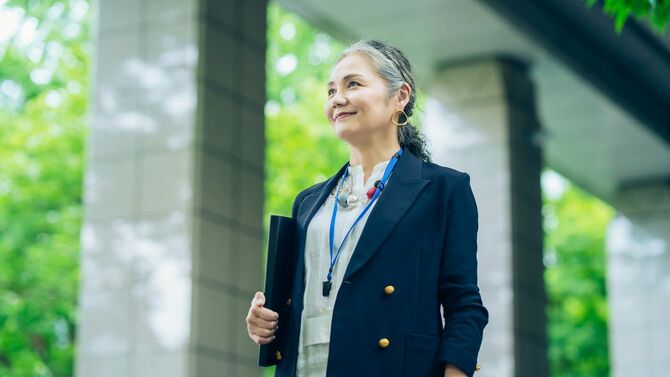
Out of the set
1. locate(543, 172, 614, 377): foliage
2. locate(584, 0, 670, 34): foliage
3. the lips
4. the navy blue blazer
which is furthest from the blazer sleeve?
locate(543, 172, 614, 377): foliage

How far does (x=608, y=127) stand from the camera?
1750 centimetres

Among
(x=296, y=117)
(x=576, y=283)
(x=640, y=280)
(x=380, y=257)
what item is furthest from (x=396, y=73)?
(x=576, y=283)

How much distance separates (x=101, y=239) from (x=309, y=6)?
460cm

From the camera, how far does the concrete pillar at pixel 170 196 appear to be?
9383mm

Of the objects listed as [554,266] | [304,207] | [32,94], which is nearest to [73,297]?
[32,94]

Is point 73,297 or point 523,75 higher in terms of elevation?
point 523,75

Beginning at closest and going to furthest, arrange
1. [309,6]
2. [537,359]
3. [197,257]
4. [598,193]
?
[197,257]
[309,6]
[537,359]
[598,193]

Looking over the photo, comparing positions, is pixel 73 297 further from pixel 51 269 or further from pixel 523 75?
pixel 523 75

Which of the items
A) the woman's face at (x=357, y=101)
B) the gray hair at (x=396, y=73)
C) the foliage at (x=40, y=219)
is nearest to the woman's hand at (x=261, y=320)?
the woman's face at (x=357, y=101)

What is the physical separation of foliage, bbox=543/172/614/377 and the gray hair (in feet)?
87.9

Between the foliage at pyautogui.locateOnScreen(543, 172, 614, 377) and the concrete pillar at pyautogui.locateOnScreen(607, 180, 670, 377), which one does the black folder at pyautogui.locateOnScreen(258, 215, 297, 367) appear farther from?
the foliage at pyautogui.locateOnScreen(543, 172, 614, 377)

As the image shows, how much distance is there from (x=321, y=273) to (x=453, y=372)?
0.43 metres

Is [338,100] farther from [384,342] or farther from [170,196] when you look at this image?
[170,196]

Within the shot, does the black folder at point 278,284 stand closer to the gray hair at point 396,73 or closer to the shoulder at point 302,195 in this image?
the shoulder at point 302,195
